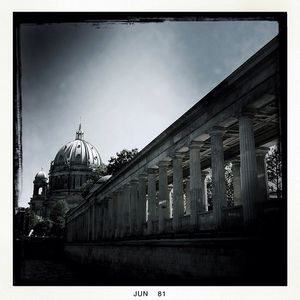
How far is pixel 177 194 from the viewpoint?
957 inches

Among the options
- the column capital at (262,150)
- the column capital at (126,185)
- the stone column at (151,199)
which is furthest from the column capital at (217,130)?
the column capital at (126,185)

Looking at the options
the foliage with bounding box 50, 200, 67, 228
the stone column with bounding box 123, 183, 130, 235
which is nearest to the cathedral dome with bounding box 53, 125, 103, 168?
the foliage with bounding box 50, 200, 67, 228

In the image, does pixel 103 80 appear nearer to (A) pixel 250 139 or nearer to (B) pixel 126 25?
(B) pixel 126 25

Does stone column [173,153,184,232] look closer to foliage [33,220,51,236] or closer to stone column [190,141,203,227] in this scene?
stone column [190,141,203,227]

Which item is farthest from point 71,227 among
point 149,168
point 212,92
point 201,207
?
point 212,92

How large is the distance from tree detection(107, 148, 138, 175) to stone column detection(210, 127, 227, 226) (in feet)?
114

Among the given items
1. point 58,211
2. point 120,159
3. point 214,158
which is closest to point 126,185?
point 214,158

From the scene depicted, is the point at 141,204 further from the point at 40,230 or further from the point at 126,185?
the point at 40,230

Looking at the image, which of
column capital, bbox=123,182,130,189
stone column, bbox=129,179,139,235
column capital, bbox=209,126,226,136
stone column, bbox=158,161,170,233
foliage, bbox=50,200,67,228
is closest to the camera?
column capital, bbox=209,126,226,136

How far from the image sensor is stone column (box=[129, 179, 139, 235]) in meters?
32.0

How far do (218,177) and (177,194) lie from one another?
5.57m

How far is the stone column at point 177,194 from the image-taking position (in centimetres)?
2400

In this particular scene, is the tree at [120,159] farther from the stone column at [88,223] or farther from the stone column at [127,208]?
the stone column at [127,208]

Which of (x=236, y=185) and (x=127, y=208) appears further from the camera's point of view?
(x=127, y=208)
